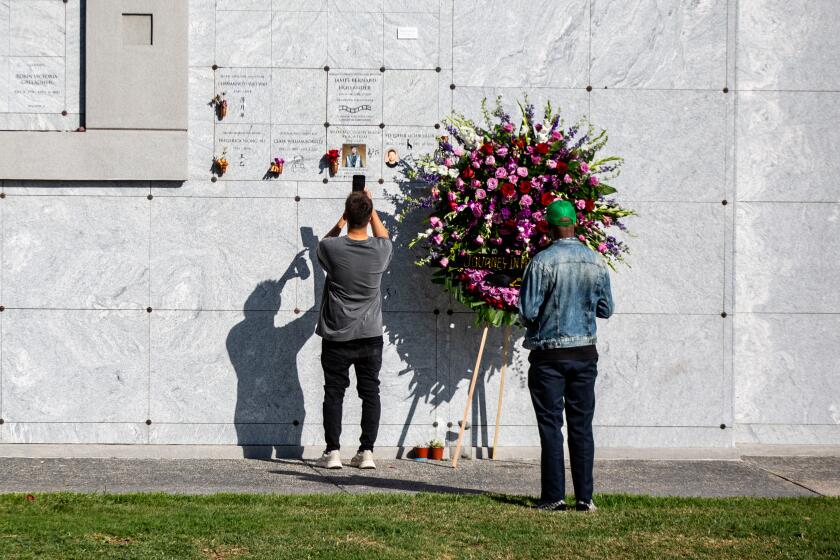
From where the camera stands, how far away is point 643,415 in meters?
9.55

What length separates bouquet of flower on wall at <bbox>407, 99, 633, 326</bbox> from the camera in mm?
8703

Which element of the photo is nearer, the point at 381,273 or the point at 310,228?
the point at 381,273

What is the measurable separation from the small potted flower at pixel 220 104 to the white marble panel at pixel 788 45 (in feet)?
14.1

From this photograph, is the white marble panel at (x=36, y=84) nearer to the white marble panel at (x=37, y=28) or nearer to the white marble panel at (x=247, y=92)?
the white marble panel at (x=37, y=28)

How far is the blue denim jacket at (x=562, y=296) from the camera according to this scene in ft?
23.1

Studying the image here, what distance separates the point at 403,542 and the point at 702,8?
218 inches

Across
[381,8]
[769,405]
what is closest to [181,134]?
[381,8]

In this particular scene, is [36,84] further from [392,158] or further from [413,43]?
[413,43]

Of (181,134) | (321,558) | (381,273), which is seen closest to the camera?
(321,558)

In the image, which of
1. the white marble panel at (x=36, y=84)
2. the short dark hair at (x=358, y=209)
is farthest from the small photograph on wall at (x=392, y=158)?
the white marble panel at (x=36, y=84)

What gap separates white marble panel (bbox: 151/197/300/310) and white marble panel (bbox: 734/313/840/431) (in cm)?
381

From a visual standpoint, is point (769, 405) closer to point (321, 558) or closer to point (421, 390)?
point (421, 390)

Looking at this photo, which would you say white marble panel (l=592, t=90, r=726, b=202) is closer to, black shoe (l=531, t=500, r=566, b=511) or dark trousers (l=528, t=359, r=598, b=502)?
dark trousers (l=528, t=359, r=598, b=502)

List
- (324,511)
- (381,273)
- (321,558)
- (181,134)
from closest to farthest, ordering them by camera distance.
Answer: (321,558)
(324,511)
(381,273)
(181,134)
